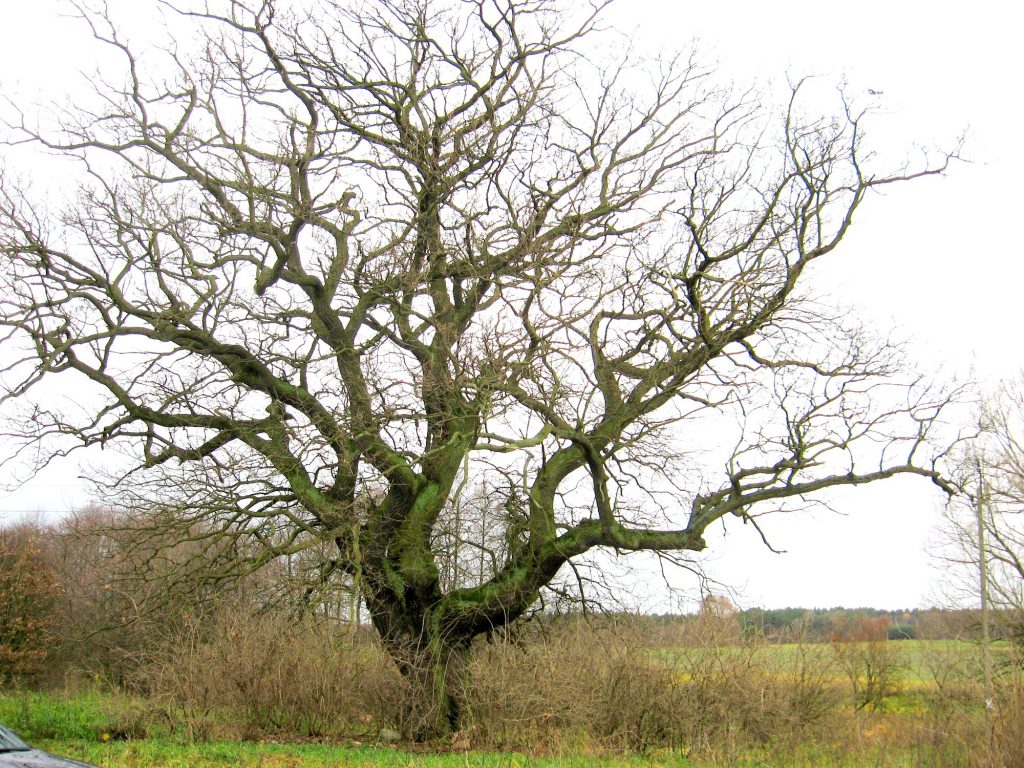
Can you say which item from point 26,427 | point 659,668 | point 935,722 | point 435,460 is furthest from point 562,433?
point 26,427

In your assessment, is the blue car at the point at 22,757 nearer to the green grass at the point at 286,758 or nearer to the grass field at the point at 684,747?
the green grass at the point at 286,758

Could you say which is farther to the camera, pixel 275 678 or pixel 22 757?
pixel 275 678

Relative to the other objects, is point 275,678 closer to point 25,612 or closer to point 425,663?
point 425,663

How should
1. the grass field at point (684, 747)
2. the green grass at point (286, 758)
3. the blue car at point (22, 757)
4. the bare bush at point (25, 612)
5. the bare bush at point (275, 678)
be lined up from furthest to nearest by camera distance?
1. the bare bush at point (25, 612)
2. the bare bush at point (275, 678)
3. the green grass at point (286, 758)
4. the grass field at point (684, 747)
5. the blue car at point (22, 757)

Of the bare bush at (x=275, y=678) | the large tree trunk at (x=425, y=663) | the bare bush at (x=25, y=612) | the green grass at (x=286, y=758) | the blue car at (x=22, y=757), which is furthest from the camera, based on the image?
the bare bush at (x=25, y=612)

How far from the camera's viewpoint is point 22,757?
254 inches

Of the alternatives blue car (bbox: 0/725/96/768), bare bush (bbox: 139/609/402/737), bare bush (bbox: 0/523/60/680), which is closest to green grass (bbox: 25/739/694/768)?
bare bush (bbox: 139/609/402/737)

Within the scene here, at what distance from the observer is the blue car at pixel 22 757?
6.24 metres

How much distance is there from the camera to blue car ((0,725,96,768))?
6.24 m

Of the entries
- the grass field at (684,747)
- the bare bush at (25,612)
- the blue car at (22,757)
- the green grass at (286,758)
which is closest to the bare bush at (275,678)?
the grass field at (684,747)

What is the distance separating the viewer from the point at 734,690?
12703 mm

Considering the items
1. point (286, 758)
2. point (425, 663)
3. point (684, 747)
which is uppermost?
point (425, 663)

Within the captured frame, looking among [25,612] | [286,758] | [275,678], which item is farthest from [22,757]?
[25,612]

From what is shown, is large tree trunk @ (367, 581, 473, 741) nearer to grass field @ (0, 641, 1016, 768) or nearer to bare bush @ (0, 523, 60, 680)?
grass field @ (0, 641, 1016, 768)
